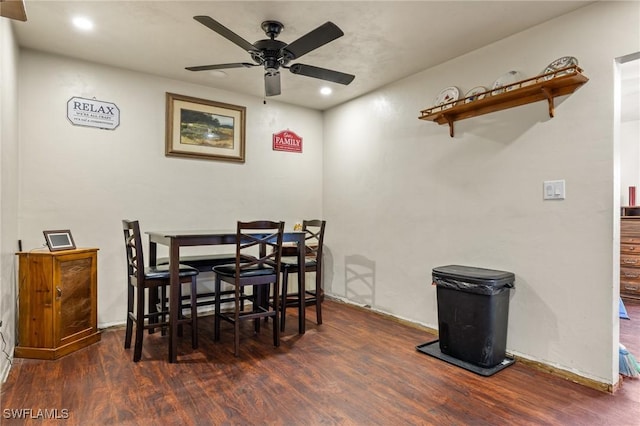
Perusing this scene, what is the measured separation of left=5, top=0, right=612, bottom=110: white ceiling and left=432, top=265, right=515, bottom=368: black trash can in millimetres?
1801

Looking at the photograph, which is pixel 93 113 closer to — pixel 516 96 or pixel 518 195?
pixel 516 96

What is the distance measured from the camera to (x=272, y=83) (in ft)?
8.86

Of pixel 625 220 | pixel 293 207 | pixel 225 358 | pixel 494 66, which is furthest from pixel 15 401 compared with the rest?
pixel 625 220

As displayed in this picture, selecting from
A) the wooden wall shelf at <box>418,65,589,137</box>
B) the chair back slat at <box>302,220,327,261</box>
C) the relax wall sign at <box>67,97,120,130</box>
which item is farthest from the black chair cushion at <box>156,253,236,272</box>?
the wooden wall shelf at <box>418,65,589,137</box>

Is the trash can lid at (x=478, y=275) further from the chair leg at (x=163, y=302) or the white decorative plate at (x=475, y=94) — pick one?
the chair leg at (x=163, y=302)

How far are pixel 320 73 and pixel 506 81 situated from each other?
1416 millimetres

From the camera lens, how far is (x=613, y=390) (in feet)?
7.21

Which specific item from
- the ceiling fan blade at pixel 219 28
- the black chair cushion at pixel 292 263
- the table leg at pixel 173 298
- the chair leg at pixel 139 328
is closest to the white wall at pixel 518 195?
the black chair cushion at pixel 292 263

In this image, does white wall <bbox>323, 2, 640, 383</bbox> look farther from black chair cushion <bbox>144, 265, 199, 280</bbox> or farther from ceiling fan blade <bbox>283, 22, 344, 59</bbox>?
black chair cushion <bbox>144, 265, 199, 280</bbox>

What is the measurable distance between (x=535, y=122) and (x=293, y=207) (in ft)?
9.26

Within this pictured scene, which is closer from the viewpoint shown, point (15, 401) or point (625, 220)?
point (15, 401)

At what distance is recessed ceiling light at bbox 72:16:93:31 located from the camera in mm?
2574

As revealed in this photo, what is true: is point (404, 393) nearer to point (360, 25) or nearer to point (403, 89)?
point (360, 25)

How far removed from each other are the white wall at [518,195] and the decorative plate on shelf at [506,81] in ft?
0.25
